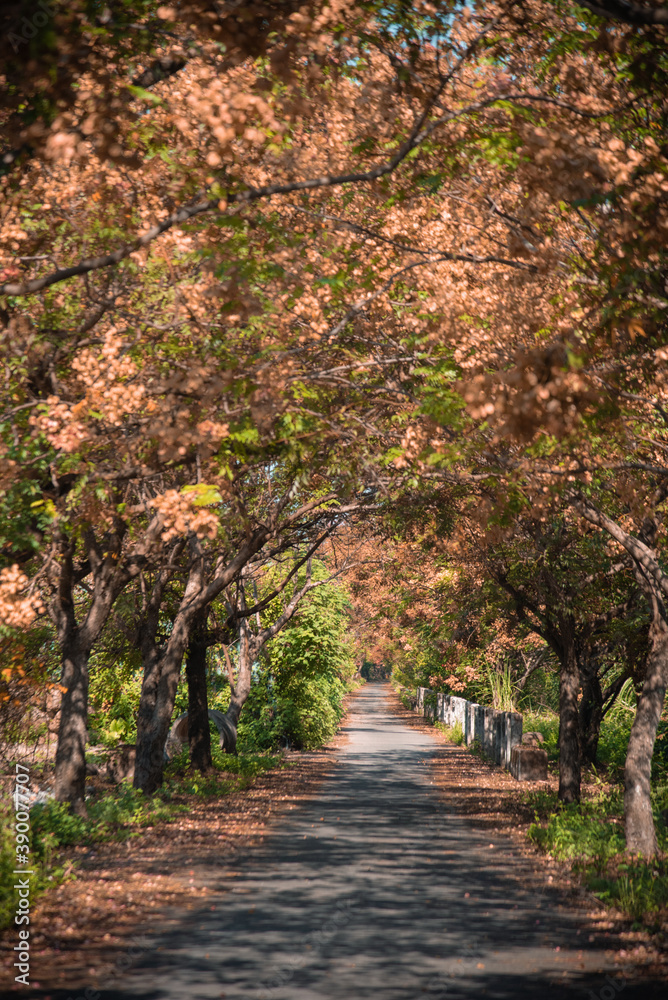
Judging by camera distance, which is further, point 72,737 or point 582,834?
point 72,737

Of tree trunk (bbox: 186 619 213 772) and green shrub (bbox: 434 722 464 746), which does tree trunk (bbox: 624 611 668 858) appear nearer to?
tree trunk (bbox: 186 619 213 772)

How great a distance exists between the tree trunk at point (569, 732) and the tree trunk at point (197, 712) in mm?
8438

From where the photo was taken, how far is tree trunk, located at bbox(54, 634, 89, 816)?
13.3 meters

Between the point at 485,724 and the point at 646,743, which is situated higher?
the point at 646,743

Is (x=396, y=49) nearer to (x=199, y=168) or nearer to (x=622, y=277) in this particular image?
(x=199, y=168)

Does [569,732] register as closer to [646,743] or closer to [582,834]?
[582,834]

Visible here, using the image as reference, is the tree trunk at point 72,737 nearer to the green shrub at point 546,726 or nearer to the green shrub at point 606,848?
the green shrub at point 606,848

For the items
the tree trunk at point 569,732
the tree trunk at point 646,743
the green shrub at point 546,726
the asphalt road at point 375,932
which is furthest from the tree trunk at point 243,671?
the tree trunk at point 646,743

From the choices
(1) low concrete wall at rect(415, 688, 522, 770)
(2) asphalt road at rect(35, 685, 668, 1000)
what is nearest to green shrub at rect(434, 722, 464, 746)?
(1) low concrete wall at rect(415, 688, 522, 770)

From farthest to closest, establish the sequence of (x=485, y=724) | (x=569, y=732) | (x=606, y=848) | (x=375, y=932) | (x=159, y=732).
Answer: (x=485, y=724), (x=159, y=732), (x=569, y=732), (x=606, y=848), (x=375, y=932)

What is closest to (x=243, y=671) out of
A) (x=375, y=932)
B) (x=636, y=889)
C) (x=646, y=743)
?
(x=646, y=743)

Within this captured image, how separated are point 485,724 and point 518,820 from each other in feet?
45.3

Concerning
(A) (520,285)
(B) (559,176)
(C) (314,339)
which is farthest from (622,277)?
(C) (314,339)

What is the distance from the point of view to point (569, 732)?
54.1 feet
